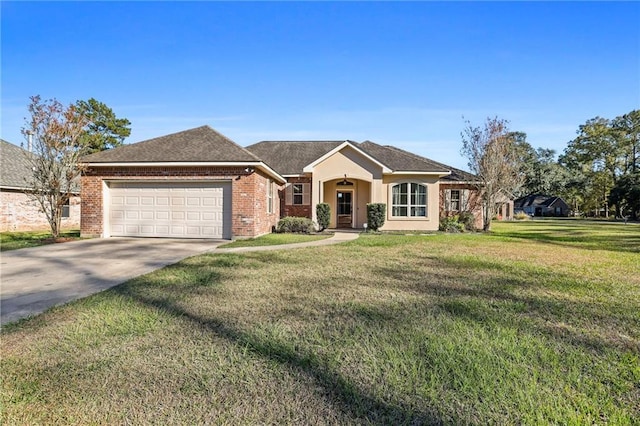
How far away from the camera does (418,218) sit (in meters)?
19.3

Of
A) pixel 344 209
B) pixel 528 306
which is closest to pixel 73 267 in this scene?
pixel 528 306

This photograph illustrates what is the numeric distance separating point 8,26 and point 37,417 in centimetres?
1370

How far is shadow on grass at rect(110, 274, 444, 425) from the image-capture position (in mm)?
2463

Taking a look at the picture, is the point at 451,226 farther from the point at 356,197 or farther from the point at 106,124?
the point at 106,124

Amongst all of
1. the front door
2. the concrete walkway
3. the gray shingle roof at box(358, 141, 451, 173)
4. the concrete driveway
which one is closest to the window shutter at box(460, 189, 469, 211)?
the gray shingle roof at box(358, 141, 451, 173)

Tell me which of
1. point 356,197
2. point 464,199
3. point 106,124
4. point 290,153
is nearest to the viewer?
point 356,197

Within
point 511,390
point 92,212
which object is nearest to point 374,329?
point 511,390

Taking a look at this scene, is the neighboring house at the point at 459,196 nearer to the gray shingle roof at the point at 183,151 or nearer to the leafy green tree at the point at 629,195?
the gray shingle roof at the point at 183,151

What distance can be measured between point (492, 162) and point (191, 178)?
55.4ft

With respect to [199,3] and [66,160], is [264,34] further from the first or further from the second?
[66,160]

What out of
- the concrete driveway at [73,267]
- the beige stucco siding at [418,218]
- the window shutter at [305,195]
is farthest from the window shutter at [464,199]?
the concrete driveway at [73,267]

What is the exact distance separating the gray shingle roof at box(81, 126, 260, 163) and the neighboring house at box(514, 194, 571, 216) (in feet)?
212

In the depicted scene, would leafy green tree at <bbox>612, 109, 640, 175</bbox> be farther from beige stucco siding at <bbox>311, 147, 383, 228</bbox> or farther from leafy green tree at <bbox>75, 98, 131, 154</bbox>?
leafy green tree at <bbox>75, 98, 131, 154</bbox>

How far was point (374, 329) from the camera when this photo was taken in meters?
4.11
